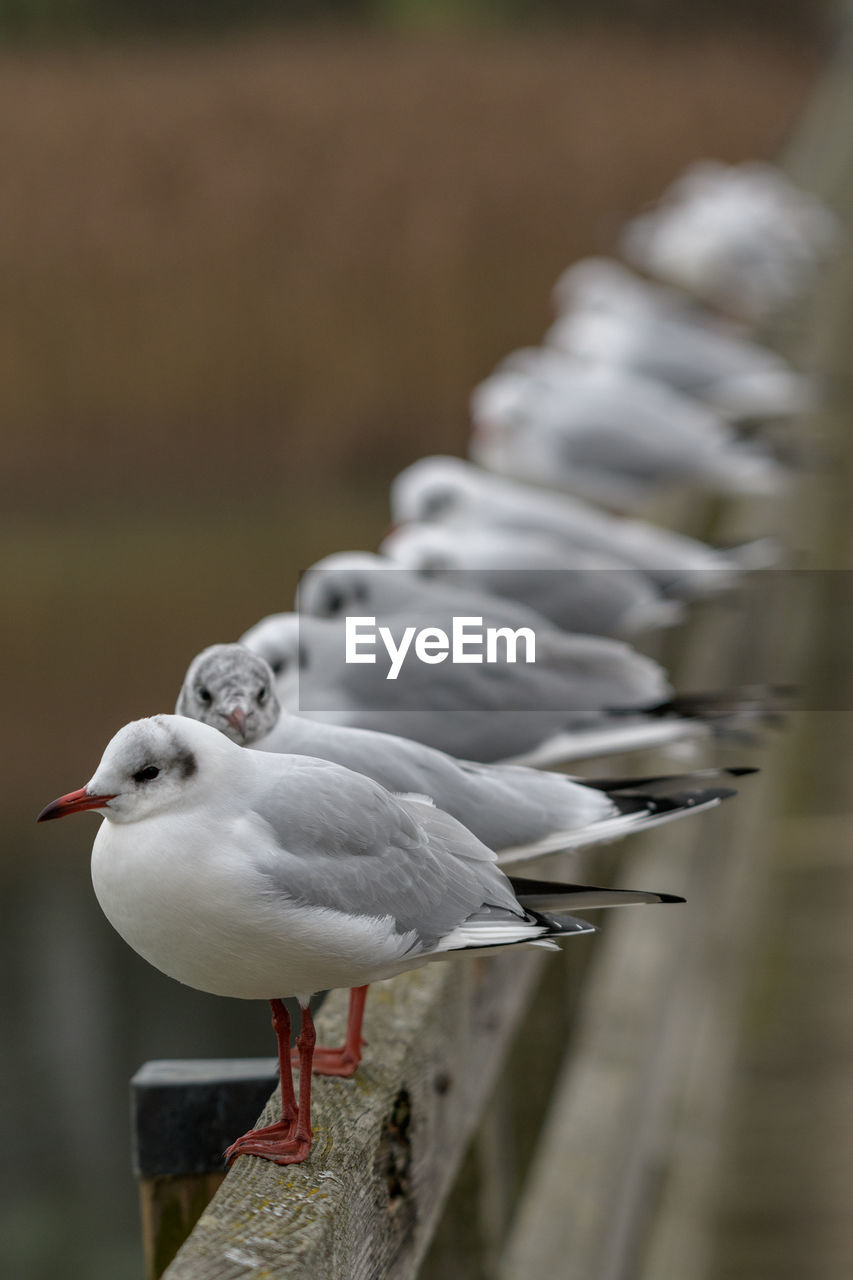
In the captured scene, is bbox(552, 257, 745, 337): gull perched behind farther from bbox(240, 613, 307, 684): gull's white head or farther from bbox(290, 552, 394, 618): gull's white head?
→ bbox(240, 613, 307, 684): gull's white head

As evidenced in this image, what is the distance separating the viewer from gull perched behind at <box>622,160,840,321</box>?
25.2 ft

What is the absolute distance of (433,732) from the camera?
7.16ft

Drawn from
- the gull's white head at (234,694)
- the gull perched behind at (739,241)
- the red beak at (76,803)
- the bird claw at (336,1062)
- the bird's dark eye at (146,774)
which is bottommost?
the bird claw at (336,1062)

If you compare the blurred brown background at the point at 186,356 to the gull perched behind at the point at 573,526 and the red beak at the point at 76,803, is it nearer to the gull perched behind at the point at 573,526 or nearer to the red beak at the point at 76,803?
the gull perched behind at the point at 573,526

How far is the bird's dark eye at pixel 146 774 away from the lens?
1276 mm

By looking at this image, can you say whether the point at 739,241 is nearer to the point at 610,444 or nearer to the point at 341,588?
the point at 610,444

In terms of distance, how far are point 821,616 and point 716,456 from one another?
101 cm

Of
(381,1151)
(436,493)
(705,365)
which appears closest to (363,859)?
(381,1151)

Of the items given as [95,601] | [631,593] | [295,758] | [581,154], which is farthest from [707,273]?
[295,758]

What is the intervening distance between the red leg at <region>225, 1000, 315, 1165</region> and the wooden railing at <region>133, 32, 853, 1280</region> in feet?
0.05

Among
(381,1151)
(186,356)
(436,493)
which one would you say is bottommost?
(381,1151)

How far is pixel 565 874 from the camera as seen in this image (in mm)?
2232

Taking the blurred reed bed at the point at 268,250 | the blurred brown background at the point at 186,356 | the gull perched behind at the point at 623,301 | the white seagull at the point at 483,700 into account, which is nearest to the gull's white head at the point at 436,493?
the white seagull at the point at 483,700

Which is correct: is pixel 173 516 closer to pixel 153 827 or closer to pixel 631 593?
pixel 631 593
